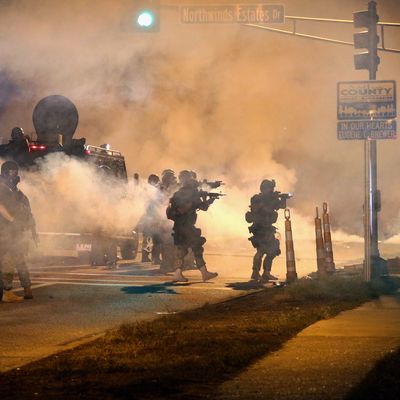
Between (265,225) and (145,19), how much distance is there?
475 cm

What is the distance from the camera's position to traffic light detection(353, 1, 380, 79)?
46.7 feet

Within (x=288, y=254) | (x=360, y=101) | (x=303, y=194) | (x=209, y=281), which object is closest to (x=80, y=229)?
(x=209, y=281)

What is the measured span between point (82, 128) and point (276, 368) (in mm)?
24151

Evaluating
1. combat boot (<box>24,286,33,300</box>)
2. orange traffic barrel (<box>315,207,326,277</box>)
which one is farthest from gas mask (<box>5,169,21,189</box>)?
orange traffic barrel (<box>315,207,326,277</box>)

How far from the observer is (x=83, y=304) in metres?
11.3

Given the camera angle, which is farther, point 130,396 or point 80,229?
point 80,229

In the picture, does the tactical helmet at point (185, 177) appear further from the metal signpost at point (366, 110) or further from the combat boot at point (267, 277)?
the metal signpost at point (366, 110)

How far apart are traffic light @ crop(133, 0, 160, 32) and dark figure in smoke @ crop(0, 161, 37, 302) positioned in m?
6.35

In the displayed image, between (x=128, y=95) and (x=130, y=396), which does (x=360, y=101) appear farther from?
(x=128, y=95)

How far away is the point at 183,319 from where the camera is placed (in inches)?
377

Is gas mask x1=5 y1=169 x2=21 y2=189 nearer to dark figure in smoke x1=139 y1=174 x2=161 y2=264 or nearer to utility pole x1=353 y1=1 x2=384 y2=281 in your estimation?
utility pole x1=353 y1=1 x2=384 y2=281

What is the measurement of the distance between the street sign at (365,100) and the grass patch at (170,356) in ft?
10.4

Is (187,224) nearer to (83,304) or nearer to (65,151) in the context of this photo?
(83,304)

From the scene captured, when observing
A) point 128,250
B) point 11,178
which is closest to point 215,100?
point 128,250
